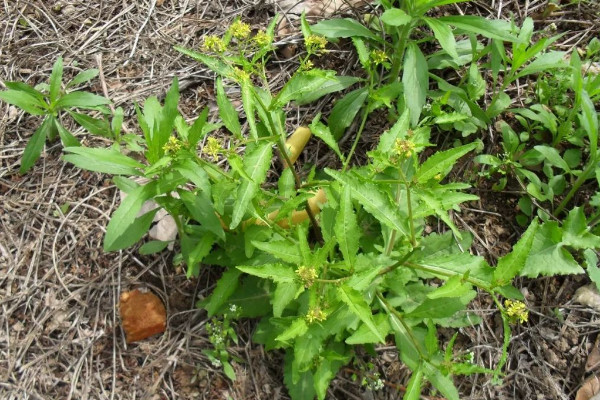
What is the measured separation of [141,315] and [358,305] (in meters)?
1.32


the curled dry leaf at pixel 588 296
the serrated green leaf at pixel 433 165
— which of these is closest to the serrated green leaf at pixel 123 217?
the serrated green leaf at pixel 433 165

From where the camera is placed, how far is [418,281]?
258 cm

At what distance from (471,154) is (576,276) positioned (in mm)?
829

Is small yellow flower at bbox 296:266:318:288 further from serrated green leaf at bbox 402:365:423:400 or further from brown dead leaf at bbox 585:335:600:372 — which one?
brown dead leaf at bbox 585:335:600:372

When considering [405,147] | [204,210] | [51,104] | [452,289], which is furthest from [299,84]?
[51,104]

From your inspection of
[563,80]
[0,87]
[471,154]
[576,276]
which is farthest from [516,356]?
[0,87]

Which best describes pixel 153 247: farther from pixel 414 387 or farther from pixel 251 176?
pixel 414 387

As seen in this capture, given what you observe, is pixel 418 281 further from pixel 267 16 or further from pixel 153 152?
pixel 267 16

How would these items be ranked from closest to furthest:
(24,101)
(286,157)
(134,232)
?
1. (286,157)
2. (134,232)
3. (24,101)

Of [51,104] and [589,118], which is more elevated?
[589,118]

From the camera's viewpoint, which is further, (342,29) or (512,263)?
(342,29)

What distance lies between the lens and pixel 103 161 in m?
2.11

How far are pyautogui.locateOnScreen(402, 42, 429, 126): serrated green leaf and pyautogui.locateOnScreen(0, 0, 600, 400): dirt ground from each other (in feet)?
1.14

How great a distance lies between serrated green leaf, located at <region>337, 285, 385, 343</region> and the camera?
1.74m
